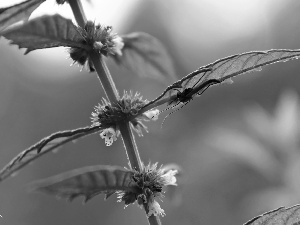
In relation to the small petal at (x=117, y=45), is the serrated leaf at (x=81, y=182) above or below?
below

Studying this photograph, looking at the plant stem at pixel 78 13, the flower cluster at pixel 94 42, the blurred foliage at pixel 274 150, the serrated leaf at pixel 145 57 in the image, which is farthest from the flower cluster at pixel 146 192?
the blurred foliage at pixel 274 150

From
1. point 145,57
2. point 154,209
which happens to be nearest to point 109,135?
point 154,209

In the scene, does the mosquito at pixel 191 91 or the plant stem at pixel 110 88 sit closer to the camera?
the mosquito at pixel 191 91

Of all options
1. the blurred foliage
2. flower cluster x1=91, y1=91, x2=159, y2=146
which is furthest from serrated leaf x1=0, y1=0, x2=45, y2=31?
the blurred foliage

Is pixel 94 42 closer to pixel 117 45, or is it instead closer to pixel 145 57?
pixel 117 45

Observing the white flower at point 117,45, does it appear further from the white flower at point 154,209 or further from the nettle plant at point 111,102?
the white flower at point 154,209

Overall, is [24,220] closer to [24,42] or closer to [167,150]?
[167,150]
